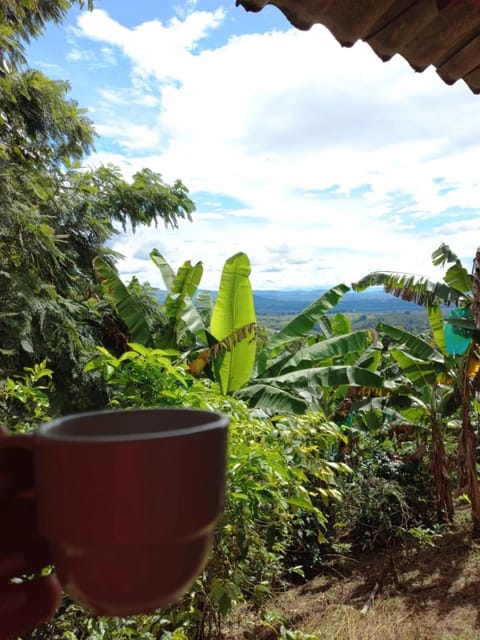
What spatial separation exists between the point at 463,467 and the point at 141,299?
13.6ft

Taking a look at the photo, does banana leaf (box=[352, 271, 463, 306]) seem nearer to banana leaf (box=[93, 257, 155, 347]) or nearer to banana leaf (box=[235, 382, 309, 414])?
banana leaf (box=[235, 382, 309, 414])

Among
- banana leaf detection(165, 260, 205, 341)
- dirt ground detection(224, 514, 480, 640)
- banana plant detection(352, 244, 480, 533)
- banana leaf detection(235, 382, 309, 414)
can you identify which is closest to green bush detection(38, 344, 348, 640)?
dirt ground detection(224, 514, 480, 640)

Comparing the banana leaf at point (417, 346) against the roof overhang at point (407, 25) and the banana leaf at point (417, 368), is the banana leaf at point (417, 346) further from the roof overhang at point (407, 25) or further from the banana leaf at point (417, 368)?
the roof overhang at point (407, 25)

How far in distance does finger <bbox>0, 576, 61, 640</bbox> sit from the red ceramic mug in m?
0.06

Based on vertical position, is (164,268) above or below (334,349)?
above

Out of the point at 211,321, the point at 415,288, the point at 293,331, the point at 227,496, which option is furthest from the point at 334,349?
the point at 227,496

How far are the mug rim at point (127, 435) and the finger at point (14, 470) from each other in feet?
0.10

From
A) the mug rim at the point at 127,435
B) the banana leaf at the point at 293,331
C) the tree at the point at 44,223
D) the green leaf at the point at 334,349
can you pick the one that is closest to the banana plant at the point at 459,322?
the green leaf at the point at 334,349

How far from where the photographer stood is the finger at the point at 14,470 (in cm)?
33

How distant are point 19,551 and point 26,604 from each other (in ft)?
0.12

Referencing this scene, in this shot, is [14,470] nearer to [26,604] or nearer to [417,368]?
[26,604]

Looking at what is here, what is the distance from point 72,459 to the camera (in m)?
0.28

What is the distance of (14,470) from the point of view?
34 cm

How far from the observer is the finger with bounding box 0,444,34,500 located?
13.2 inches
